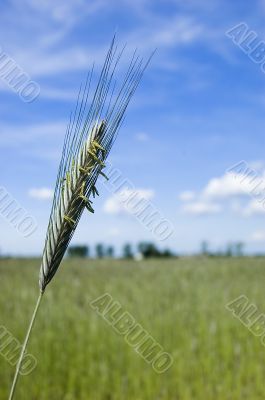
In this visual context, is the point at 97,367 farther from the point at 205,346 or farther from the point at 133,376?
the point at 205,346

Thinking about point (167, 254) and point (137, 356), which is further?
point (167, 254)

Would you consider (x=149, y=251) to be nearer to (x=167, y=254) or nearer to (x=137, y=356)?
(x=167, y=254)

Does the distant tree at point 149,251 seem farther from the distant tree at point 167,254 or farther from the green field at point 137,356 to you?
the green field at point 137,356

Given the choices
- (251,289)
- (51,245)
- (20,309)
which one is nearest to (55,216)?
(51,245)

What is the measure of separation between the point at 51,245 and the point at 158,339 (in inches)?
131

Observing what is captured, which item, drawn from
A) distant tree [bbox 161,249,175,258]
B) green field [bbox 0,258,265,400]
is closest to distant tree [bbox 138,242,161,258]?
distant tree [bbox 161,249,175,258]

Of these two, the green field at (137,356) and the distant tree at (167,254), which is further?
the distant tree at (167,254)

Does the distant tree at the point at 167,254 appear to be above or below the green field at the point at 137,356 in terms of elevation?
above

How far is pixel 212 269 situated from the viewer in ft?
31.4

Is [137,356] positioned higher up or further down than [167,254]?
further down

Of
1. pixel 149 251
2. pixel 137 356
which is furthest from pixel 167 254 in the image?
pixel 137 356

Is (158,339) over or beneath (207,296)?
beneath

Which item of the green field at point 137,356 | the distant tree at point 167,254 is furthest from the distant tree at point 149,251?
the green field at point 137,356

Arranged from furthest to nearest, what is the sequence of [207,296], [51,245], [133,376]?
[207,296] < [133,376] < [51,245]
